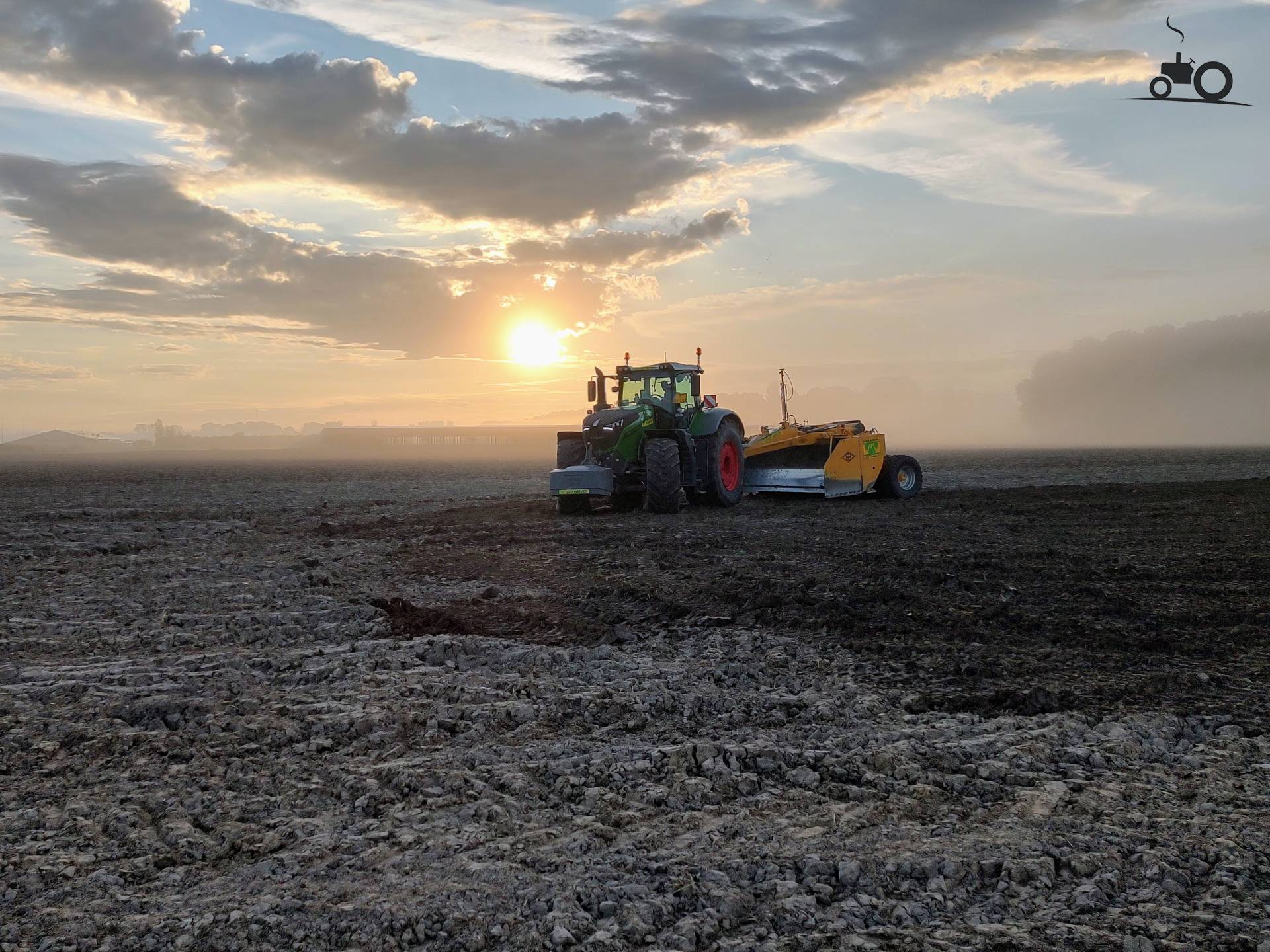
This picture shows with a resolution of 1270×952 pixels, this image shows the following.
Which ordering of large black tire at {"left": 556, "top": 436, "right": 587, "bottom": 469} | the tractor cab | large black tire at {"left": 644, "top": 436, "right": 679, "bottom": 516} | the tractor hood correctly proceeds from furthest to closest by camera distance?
large black tire at {"left": 556, "top": 436, "right": 587, "bottom": 469}, the tractor cab, the tractor hood, large black tire at {"left": 644, "top": 436, "right": 679, "bottom": 516}

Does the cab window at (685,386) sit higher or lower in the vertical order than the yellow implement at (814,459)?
higher

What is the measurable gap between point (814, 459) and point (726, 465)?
7.53 feet

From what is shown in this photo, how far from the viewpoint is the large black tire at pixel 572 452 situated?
723 inches

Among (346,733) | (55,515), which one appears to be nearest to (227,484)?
(55,515)

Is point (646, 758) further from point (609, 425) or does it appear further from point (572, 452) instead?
point (572, 452)

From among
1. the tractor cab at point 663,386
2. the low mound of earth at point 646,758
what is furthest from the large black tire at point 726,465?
the low mound of earth at point 646,758

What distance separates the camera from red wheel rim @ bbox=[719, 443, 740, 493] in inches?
725

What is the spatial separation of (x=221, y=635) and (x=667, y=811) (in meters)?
5.39

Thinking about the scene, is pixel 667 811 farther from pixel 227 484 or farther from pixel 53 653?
pixel 227 484

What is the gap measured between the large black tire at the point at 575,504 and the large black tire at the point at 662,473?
4.76 feet

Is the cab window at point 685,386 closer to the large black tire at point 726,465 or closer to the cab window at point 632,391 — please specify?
the cab window at point 632,391

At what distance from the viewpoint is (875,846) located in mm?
3900

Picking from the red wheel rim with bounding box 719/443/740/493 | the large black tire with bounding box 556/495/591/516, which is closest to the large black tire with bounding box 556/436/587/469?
the large black tire with bounding box 556/495/591/516

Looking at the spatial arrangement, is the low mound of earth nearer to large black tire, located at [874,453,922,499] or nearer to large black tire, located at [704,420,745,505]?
large black tire, located at [704,420,745,505]
